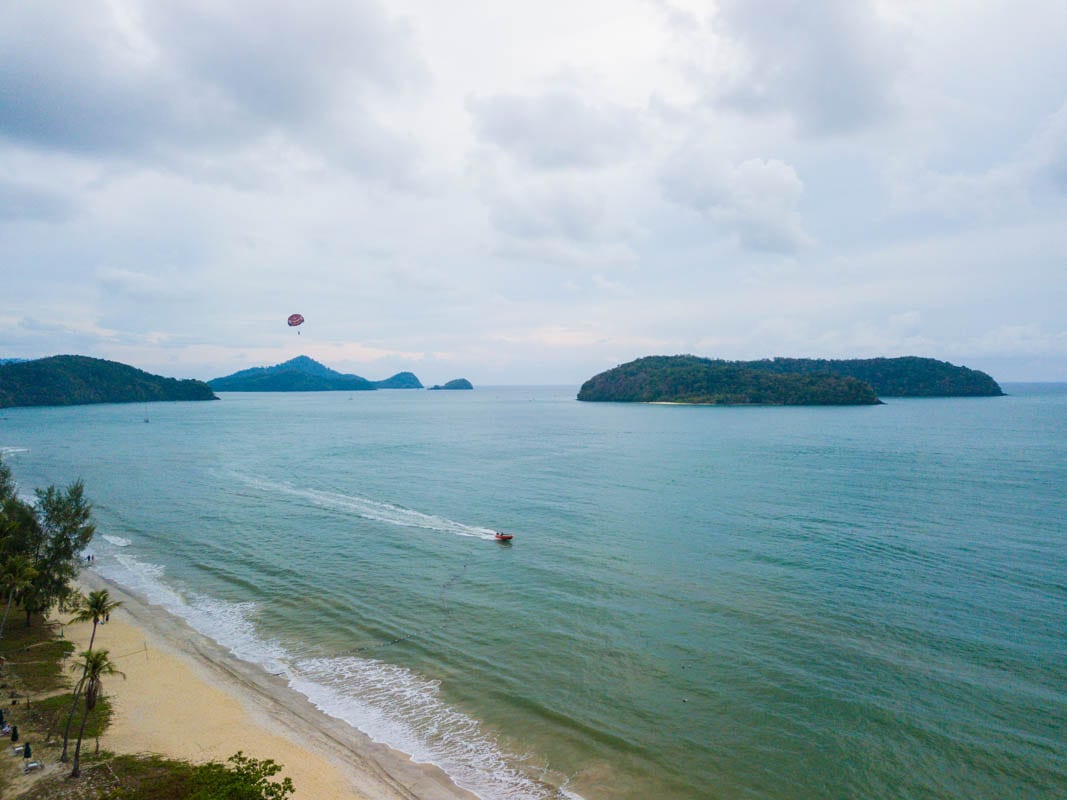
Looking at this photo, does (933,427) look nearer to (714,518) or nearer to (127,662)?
(714,518)

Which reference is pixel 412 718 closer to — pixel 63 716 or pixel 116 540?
pixel 63 716

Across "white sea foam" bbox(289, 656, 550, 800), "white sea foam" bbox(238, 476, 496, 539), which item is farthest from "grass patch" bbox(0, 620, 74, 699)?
"white sea foam" bbox(238, 476, 496, 539)

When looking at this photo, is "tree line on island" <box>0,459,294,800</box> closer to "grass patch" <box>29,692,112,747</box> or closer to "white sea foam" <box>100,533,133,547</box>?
"grass patch" <box>29,692,112,747</box>

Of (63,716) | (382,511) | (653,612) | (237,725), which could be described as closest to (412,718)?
(237,725)

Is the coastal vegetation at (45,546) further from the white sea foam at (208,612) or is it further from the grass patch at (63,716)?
the grass patch at (63,716)

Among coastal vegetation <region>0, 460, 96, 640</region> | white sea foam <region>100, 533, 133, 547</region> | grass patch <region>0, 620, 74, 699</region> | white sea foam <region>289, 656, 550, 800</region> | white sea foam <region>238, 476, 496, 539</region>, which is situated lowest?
white sea foam <region>289, 656, 550, 800</region>

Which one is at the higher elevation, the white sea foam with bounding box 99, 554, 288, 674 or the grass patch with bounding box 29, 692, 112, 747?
the grass patch with bounding box 29, 692, 112, 747

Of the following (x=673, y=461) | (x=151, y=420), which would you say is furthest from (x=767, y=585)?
(x=151, y=420)
